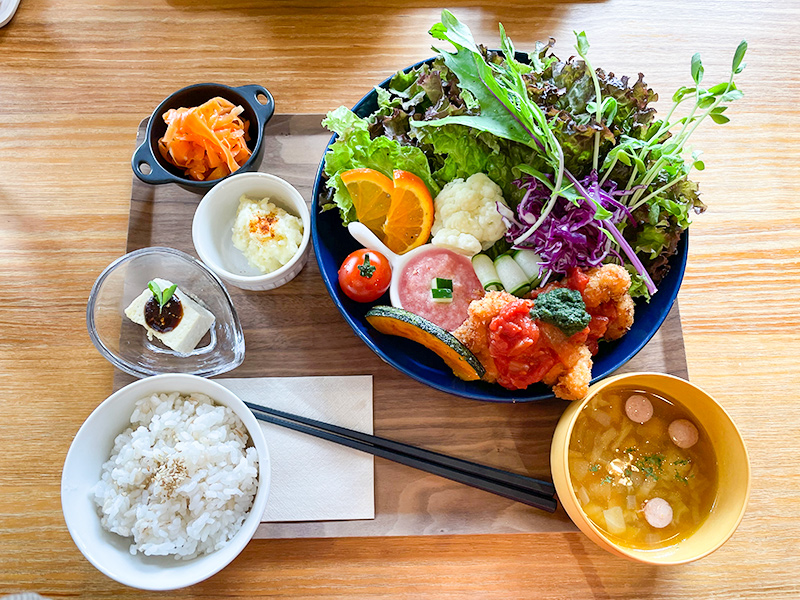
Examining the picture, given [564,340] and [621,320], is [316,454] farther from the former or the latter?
[621,320]

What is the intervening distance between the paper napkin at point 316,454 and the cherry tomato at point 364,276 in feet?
0.87

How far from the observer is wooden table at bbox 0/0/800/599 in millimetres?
1727

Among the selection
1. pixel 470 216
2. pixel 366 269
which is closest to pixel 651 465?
pixel 470 216

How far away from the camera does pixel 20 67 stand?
2150 mm

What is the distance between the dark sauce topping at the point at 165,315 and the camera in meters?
1.70

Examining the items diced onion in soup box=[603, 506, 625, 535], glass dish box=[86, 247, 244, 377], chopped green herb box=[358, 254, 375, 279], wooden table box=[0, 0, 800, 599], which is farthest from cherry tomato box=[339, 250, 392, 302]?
diced onion in soup box=[603, 506, 625, 535]

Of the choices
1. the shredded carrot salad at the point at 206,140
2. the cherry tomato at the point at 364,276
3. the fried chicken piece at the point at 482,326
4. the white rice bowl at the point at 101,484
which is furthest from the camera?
the shredded carrot salad at the point at 206,140

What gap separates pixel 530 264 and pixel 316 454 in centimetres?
87

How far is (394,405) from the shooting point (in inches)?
69.6

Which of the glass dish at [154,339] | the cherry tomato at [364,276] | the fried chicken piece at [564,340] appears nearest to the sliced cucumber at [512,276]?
the fried chicken piece at [564,340]

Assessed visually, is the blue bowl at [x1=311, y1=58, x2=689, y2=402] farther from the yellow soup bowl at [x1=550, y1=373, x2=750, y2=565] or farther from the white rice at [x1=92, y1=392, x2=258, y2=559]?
the white rice at [x1=92, y1=392, x2=258, y2=559]

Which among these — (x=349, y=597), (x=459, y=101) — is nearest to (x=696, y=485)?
(x=349, y=597)

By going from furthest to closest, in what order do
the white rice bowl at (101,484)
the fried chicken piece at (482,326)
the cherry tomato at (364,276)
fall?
the cherry tomato at (364,276) → the fried chicken piece at (482,326) → the white rice bowl at (101,484)

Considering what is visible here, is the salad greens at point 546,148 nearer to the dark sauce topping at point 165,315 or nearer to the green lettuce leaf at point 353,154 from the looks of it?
the green lettuce leaf at point 353,154
